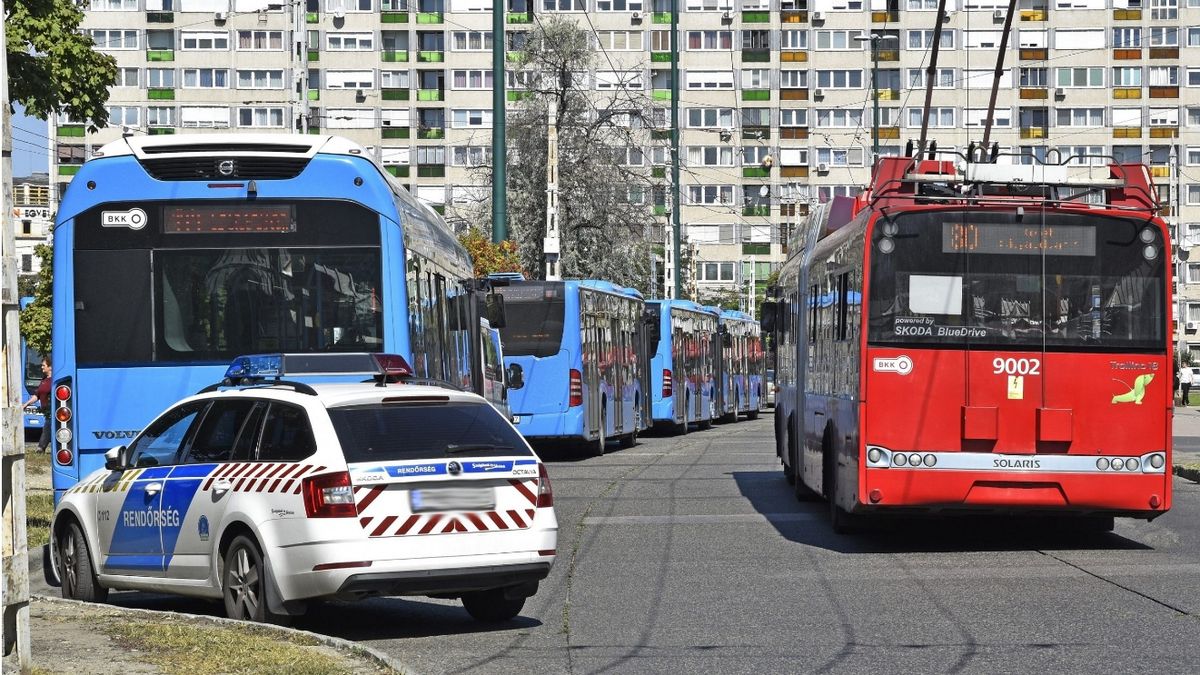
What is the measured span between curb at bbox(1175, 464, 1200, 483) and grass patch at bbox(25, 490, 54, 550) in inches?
550

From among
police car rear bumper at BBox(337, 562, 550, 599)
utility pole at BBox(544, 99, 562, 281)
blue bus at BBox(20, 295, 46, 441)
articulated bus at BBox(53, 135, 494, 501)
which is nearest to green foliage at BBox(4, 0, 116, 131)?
articulated bus at BBox(53, 135, 494, 501)

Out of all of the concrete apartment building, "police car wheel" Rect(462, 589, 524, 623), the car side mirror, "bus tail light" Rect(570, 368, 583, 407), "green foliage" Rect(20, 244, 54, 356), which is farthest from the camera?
the concrete apartment building

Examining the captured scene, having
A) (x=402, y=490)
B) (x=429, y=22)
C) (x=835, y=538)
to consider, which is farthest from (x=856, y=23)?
(x=402, y=490)

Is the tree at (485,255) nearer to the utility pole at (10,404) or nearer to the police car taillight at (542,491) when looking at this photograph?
the police car taillight at (542,491)

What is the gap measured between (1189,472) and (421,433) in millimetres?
16488

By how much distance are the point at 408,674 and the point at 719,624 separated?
2808 millimetres

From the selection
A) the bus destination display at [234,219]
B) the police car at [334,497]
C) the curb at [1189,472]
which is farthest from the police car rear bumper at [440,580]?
the curb at [1189,472]

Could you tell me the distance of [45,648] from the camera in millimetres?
9977

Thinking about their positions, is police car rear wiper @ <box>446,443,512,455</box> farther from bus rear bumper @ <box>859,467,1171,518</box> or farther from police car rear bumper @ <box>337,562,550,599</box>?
bus rear bumper @ <box>859,467,1171,518</box>

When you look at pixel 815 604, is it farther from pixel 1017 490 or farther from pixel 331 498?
pixel 1017 490

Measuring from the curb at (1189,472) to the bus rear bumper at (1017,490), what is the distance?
954 cm

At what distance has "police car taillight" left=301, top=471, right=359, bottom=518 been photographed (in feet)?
34.5

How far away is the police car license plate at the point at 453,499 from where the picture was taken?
10719 millimetres

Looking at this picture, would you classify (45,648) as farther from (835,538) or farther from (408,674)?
(835,538)
